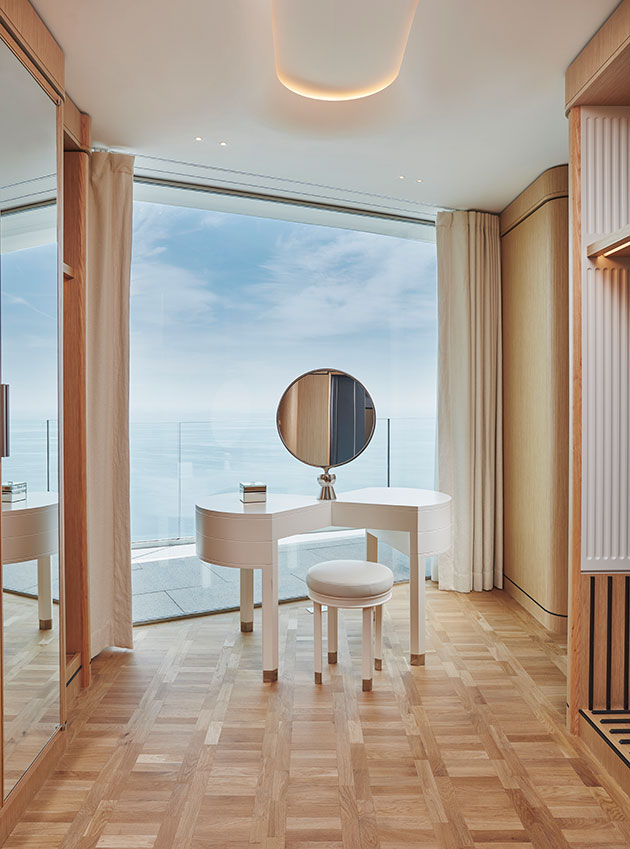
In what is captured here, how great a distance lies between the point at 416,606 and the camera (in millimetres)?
3191

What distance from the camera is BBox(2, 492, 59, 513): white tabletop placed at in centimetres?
193

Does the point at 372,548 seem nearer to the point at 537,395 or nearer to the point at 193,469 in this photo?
the point at 193,469

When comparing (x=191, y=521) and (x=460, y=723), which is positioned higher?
(x=191, y=521)

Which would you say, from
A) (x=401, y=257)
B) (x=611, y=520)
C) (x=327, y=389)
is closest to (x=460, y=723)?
(x=611, y=520)

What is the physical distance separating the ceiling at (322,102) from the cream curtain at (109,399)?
27cm

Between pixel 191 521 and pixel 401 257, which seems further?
pixel 401 257

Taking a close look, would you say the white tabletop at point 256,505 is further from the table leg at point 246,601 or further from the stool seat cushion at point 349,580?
the table leg at point 246,601

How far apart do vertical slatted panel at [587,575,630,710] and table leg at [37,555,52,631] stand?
203 cm

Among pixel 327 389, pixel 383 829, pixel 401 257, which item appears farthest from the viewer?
pixel 401 257

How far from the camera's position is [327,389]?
3584mm

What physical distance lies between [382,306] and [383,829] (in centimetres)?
333

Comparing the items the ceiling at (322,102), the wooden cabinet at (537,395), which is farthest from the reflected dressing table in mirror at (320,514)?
the ceiling at (322,102)

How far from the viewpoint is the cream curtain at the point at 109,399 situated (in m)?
3.21

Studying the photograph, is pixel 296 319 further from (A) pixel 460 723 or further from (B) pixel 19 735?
(B) pixel 19 735
